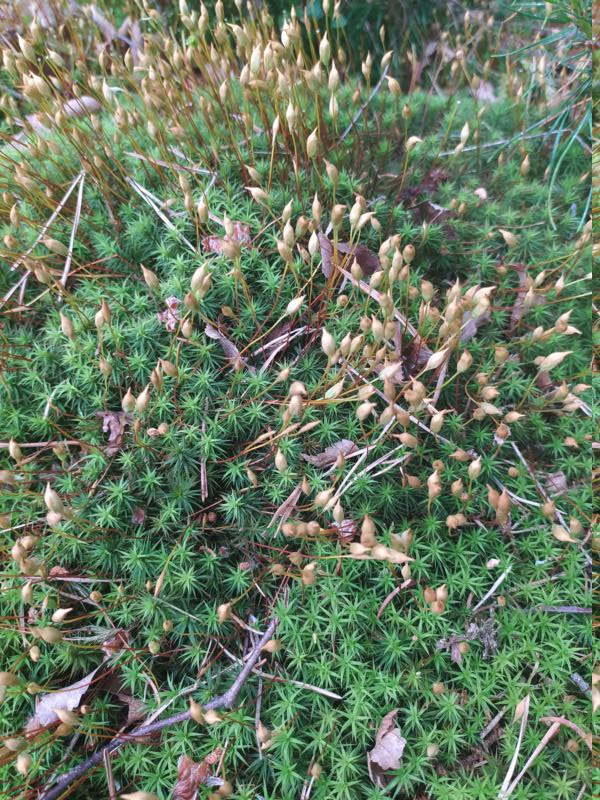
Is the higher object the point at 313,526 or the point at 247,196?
the point at 247,196

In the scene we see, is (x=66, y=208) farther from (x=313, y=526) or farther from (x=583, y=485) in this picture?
(x=583, y=485)

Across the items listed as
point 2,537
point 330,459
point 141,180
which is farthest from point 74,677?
point 141,180

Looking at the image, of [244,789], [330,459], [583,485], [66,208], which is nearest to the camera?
[244,789]

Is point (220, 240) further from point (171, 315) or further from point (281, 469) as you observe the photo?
point (281, 469)

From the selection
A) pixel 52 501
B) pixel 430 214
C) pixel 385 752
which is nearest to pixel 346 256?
pixel 430 214

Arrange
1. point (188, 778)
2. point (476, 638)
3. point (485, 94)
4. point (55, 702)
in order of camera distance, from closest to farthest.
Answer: point (188, 778), point (55, 702), point (476, 638), point (485, 94)

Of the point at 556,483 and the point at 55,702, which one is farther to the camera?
the point at 556,483

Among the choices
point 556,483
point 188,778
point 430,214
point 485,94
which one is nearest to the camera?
point 188,778
